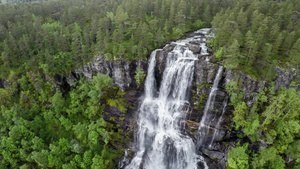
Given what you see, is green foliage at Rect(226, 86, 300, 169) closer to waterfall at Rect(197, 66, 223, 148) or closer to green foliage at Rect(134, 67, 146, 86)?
waterfall at Rect(197, 66, 223, 148)

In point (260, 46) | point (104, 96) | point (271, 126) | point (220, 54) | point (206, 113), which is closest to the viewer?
point (271, 126)

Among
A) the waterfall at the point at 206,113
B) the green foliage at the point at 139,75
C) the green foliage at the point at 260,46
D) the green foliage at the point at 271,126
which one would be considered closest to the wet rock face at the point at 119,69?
the green foliage at the point at 139,75

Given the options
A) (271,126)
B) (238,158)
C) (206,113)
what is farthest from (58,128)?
(271,126)

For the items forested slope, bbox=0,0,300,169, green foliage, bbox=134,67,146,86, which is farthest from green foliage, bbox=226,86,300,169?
green foliage, bbox=134,67,146,86

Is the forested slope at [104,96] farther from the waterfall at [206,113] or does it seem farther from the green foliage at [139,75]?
the green foliage at [139,75]

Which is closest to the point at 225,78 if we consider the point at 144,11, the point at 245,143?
the point at 245,143

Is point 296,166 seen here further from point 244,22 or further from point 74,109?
point 74,109

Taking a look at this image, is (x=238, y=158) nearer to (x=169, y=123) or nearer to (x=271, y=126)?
(x=271, y=126)

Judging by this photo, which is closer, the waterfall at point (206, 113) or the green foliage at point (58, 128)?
the green foliage at point (58, 128)
